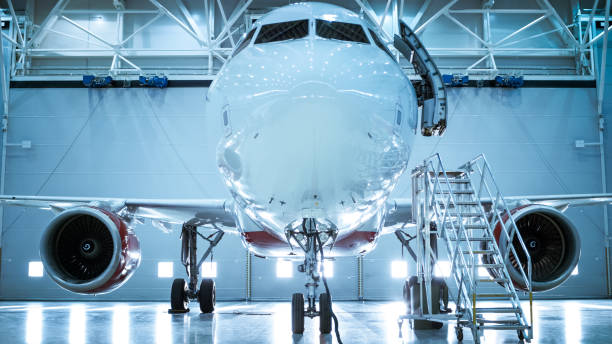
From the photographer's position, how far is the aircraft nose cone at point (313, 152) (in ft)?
14.2

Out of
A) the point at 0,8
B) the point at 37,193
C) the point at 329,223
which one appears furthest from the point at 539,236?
the point at 0,8

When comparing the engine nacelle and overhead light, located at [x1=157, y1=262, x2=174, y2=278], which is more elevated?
the engine nacelle

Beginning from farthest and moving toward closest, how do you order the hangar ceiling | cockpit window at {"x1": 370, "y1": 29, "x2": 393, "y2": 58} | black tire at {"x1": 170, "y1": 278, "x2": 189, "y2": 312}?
the hangar ceiling < black tire at {"x1": 170, "y1": 278, "x2": 189, "y2": 312} < cockpit window at {"x1": 370, "y1": 29, "x2": 393, "y2": 58}

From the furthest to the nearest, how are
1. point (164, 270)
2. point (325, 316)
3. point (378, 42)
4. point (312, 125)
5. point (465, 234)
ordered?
1. point (164, 270)
2. point (465, 234)
3. point (378, 42)
4. point (325, 316)
5. point (312, 125)

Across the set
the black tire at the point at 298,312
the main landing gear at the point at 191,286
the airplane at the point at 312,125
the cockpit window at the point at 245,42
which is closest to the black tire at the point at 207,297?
the main landing gear at the point at 191,286

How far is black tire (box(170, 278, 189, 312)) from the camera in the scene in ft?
36.8

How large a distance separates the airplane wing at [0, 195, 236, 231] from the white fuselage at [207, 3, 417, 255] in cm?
374

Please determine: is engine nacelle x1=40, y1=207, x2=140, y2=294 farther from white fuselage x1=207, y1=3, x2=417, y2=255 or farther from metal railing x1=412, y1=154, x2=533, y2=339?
metal railing x1=412, y1=154, x2=533, y2=339

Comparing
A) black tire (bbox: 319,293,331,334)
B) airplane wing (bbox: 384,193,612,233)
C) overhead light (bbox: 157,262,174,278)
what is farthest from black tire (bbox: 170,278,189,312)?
black tire (bbox: 319,293,331,334)

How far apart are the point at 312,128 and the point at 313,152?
20 cm

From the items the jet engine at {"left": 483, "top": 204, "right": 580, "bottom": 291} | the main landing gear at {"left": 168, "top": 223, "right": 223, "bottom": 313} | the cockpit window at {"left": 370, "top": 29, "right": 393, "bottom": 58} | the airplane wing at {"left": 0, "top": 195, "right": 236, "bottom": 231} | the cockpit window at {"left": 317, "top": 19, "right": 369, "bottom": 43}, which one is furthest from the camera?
the main landing gear at {"left": 168, "top": 223, "right": 223, "bottom": 313}

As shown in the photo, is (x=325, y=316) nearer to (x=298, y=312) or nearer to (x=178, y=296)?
(x=298, y=312)

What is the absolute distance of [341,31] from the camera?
566 centimetres

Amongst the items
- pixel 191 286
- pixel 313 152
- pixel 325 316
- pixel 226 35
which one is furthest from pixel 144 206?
pixel 226 35
